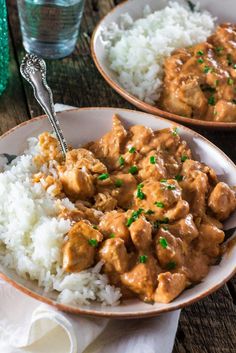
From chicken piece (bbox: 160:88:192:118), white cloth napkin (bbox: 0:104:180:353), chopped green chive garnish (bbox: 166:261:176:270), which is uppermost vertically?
chopped green chive garnish (bbox: 166:261:176:270)

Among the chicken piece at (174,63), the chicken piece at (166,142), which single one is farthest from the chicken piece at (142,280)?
the chicken piece at (174,63)

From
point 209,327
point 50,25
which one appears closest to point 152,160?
point 209,327

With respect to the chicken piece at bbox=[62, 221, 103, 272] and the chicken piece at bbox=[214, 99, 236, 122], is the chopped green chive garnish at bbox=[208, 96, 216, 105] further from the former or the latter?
the chicken piece at bbox=[62, 221, 103, 272]

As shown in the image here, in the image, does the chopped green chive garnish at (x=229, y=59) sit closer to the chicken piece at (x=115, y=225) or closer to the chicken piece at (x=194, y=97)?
Answer: the chicken piece at (x=194, y=97)

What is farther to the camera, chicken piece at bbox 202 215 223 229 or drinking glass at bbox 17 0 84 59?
drinking glass at bbox 17 0 84 59

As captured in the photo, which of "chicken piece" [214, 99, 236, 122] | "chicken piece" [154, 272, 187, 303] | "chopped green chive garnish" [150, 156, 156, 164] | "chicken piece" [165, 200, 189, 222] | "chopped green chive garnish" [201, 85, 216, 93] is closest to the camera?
"chicken piece" [154, 272, 187, 303]

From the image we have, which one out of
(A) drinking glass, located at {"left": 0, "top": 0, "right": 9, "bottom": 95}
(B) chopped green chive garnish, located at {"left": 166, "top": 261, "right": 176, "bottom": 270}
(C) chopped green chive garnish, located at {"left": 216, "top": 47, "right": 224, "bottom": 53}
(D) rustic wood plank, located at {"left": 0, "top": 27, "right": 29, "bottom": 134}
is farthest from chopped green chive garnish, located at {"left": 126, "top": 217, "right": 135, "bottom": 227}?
(C) chopped green chive garnish, located at {"left": 216, "top": 47, "right": 224, "bottom": 53}
